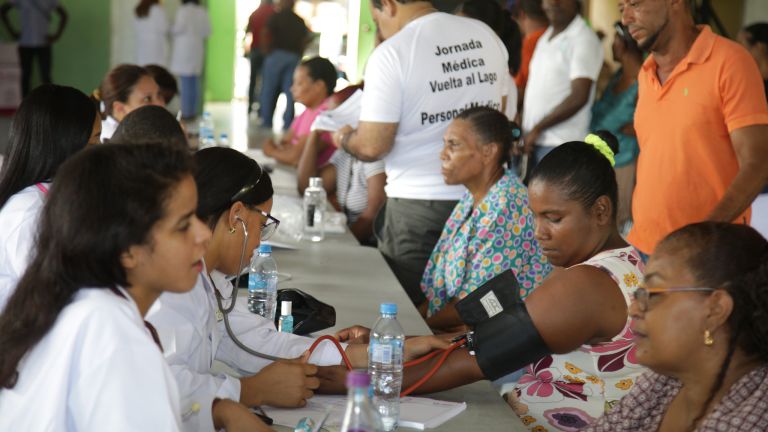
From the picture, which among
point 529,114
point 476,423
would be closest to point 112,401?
point 476,423

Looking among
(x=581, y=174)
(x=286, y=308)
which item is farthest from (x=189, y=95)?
(x=581, y=174)

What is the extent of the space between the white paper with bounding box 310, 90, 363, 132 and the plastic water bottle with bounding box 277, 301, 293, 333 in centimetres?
219

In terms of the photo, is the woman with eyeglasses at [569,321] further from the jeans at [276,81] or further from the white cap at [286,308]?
the jeans at [276,81]

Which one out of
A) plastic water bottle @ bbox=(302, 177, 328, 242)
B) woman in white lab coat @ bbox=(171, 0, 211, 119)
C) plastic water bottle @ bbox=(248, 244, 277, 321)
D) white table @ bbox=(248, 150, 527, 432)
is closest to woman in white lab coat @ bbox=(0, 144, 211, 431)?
white table @ bbox=(248, 150, 527, 432)

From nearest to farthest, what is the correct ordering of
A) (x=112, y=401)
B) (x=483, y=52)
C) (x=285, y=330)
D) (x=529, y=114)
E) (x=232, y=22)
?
(x=112, y=401) < (x=285, y=330) < (x=483, y=52) < (x=529, y=114) < (x=232, y=22)

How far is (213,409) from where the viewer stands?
1.72 metres

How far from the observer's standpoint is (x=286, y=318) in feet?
7.78

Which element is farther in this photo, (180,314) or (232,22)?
(232,22)

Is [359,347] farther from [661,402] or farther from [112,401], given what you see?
[112,401]

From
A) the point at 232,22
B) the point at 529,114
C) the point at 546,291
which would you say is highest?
the point at 546,291

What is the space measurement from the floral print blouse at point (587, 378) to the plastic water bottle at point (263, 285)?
79cm

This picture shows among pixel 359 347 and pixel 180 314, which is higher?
pixel 180 314

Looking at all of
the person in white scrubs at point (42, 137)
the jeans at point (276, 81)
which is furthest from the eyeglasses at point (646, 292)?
the jeans at point (276, 81)

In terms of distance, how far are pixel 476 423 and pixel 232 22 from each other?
48.4ft
